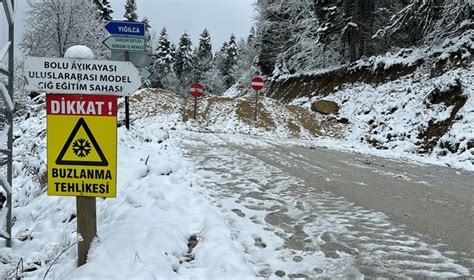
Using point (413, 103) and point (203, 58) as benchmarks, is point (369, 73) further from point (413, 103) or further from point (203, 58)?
point (203, 58)

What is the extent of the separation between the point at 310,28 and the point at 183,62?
148 feet

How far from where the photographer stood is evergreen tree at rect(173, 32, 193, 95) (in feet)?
235

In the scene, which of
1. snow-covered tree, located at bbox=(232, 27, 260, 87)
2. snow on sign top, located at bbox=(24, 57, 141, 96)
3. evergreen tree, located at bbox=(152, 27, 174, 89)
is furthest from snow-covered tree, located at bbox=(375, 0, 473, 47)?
evergreen tree, located at bbox=(152, 27, 174, 89)

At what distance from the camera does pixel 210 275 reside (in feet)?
11.4

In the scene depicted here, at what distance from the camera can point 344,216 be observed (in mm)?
5332

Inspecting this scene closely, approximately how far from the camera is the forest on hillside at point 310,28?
1844cm

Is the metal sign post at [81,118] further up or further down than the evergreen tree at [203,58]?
further down

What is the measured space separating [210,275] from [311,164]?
6.17 m

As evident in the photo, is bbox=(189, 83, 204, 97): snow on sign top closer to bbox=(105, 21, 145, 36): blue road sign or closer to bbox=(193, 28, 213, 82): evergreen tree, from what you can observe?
bbox=(105, 21, 145, 36): blue road sign

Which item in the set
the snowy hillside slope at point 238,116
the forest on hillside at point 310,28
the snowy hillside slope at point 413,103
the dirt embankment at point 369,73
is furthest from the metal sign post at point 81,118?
the dirt embankment at point 369,73

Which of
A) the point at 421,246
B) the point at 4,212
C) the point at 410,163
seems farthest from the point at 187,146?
the point at 421,246

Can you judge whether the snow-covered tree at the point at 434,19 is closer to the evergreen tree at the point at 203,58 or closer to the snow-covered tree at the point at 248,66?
the snow-covered tree at the point at 248,66

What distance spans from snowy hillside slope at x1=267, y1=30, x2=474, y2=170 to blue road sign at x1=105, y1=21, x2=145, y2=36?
7908 mm

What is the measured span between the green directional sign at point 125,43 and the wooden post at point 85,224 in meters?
6.57
